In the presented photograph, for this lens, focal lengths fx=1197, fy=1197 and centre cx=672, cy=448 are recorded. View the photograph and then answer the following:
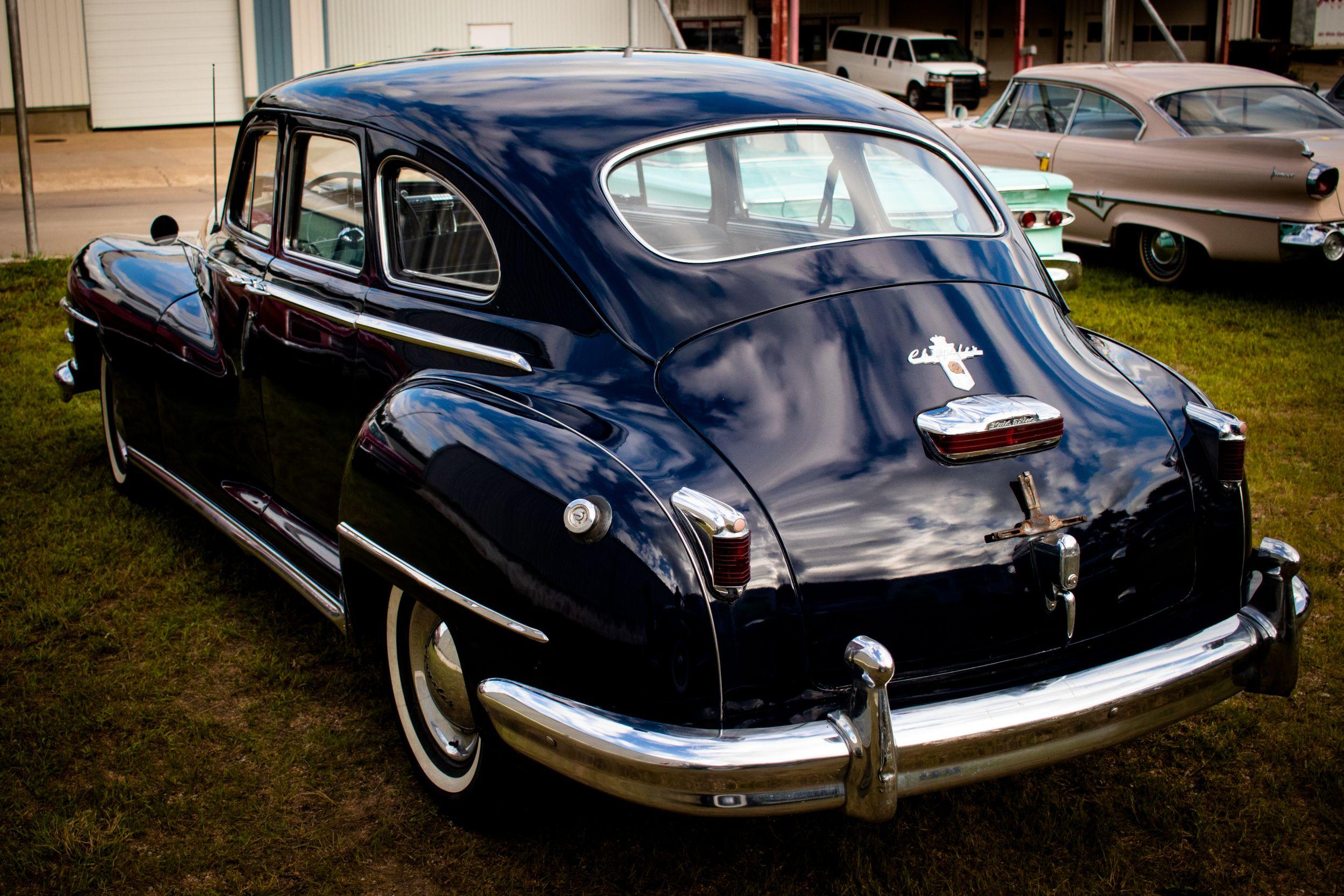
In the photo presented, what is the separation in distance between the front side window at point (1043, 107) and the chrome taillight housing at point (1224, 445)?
751 cm

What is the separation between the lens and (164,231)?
4746 millimetres

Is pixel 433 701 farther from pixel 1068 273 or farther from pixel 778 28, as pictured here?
pixel 778 28

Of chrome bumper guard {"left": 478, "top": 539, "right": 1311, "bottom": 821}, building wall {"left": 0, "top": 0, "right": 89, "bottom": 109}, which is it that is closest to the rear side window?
building wall {"left": 0, "top": 0, "right": 89, "bottom": 109}

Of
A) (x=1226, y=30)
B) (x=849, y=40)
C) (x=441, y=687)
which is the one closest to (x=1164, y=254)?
(x=441, y=687)

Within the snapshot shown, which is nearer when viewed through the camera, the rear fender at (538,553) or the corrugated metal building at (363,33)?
A: the rear fender at (538,553)

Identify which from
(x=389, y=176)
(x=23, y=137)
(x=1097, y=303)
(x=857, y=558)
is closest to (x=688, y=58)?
(x=389, y=176)

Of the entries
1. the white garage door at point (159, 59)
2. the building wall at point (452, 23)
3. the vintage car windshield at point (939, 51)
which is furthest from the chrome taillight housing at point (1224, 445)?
the vintage car windshield at point (939, 51)

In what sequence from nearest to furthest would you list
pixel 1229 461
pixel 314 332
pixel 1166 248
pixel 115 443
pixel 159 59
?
1. pixel 1229 461
2. pixel 314 332
3. pixel 115 443
4. pixel 1166 248
5. pixel 159 59

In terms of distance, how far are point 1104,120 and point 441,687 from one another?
819cm

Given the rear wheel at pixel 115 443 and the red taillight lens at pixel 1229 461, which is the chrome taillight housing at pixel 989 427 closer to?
the red taillight lens at pixel 1229 461

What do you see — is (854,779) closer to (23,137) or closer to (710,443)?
(710,443)

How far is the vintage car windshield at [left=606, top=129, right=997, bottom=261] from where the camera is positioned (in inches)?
124

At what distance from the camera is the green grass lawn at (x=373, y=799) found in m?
2.75

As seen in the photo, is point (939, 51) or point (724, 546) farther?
point (939, 51)
